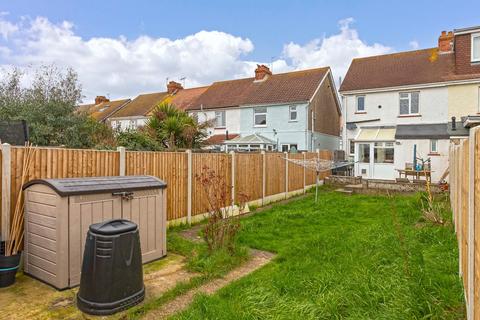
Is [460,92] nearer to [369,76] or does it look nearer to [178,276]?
[369,76]

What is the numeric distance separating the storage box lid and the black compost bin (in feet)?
2.45

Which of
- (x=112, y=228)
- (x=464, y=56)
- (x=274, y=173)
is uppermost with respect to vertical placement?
(x=464, y=56)

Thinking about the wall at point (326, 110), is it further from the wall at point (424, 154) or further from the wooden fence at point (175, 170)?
the wooden fence at point (175, 170)

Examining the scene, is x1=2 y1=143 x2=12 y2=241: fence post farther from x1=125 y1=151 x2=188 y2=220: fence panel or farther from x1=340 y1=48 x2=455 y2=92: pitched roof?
x1=340 y1=48 x2=455 y2=92: pitched roof

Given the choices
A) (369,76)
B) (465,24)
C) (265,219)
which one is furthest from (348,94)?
(265,219)

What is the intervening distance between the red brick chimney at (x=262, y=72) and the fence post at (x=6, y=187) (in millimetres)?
22139

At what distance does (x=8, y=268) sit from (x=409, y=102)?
65.0 feet

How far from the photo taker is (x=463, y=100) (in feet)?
56.2

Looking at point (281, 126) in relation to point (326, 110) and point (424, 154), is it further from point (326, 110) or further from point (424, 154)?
point (424, 154)

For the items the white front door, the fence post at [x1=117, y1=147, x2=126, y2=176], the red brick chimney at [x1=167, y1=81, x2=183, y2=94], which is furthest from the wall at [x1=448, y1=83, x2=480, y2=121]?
the red brick chimney at [x1=167, y1=81, x2=183, y2=94]

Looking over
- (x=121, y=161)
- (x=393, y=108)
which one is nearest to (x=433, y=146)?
(x=393, y=108)

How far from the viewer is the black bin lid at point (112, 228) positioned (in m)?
3.67

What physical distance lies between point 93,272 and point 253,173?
7435mm

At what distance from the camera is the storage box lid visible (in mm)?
4180
